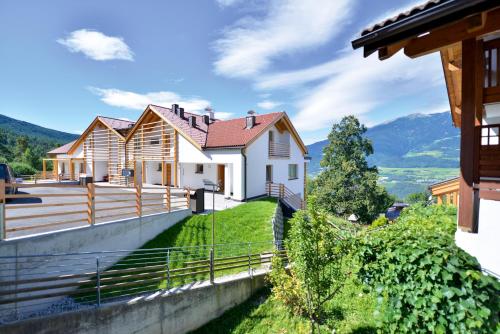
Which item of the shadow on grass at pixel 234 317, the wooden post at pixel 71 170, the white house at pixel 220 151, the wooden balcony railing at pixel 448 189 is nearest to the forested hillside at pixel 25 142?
the wooden post at pixel 71 170

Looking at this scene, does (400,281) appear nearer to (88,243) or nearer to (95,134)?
(88,243)

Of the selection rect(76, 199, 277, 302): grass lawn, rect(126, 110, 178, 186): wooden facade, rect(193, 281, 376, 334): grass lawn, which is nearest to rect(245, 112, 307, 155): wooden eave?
rect(76, 199, 277, 302): grass lawn

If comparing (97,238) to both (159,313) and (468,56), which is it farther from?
(468,56)

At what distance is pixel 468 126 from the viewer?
12.1 ft

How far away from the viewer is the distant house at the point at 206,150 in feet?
60.3

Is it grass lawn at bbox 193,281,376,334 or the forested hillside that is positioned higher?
the forested hillside

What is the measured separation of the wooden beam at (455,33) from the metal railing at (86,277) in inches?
228

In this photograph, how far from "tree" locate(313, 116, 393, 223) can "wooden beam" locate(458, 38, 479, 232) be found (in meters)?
24.8

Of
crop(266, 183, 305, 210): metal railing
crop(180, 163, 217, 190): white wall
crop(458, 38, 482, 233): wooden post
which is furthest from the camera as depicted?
crop(180, 163, 217, 190): white wall

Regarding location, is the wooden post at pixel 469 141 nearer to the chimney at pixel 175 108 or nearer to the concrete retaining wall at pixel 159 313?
the concrete retaining wall at pixel 159 313

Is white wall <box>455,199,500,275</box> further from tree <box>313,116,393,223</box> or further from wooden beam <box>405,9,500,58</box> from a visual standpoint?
tree <box>313,116,393,223</box>

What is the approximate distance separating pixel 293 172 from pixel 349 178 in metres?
12.9

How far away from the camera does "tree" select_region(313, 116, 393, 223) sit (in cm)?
3067

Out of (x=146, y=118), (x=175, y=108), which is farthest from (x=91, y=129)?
(x=175, y=108)
